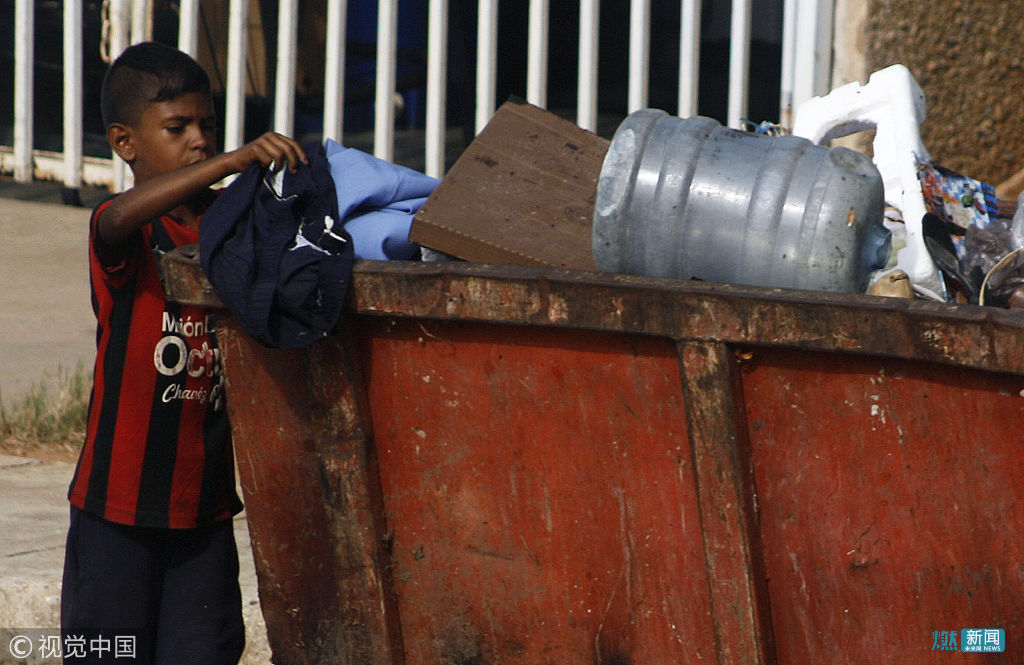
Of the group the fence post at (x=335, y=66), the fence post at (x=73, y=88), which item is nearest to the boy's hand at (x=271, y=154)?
the fence post at (x=335, y=66)

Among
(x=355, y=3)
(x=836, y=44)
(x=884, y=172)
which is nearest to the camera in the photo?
(x=884, y=172)

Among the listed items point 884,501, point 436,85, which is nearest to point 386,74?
point 436,85

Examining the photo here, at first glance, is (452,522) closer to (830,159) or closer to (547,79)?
(830,159)

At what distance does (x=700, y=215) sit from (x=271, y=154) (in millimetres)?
734

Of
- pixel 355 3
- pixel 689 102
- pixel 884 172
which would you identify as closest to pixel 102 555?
pixel 884 172

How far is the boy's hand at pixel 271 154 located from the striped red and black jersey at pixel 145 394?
30 cm

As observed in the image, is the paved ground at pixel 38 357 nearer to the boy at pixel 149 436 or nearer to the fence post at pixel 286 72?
the boy at pixel 149 436

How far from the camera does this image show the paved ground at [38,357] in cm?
301

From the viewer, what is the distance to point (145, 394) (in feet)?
7.33

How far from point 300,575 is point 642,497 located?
66 centimetres

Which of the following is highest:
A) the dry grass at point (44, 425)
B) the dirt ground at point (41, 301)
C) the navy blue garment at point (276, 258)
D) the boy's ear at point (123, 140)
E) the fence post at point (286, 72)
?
the fence post at point (286, 72)

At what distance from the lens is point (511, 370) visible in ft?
6.31

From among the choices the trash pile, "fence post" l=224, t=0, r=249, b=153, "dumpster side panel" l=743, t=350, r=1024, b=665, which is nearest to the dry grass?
"fence post" l=224, t=0, r=249, b=153

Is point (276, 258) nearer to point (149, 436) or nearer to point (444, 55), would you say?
point (149, 436)
